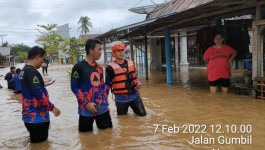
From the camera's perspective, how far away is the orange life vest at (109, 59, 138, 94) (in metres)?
4.84

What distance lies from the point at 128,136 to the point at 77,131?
3.48 ft

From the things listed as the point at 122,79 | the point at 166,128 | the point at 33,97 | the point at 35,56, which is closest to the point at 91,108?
the point at 33,97

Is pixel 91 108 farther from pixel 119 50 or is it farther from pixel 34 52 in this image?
pixel 119 50

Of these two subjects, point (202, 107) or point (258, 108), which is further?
point (202, 107)

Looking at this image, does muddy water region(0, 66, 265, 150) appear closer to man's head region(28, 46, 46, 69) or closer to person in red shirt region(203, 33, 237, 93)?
person in red shirt region(203, 33, 237, 93)

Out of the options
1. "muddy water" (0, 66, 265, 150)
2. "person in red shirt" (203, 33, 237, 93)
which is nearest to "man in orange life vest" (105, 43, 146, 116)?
"muddy water" (0, 66, 265, 150)

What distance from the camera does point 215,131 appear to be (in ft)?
13.2

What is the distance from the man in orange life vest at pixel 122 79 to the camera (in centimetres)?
480

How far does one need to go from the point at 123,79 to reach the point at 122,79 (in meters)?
0.02

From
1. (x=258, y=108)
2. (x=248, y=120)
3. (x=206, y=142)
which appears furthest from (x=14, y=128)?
(x=258, y=108)

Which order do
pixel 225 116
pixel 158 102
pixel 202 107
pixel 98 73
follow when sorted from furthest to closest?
1. pixel 158 102
2. pixel 202 107
3. pixel 225 116
4. pixel 98 73

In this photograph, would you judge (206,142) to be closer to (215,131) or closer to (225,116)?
(215,131)

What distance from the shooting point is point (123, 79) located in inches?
192

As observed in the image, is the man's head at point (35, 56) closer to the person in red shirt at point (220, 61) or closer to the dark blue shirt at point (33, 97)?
the dark blue shirt at point (33, 97)
